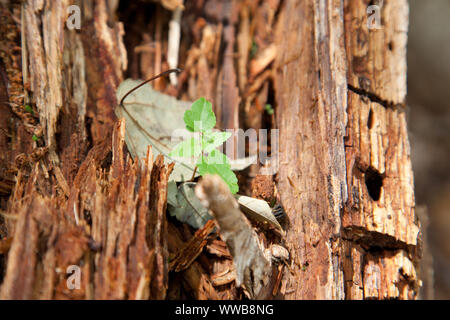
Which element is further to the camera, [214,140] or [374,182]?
[374,182]

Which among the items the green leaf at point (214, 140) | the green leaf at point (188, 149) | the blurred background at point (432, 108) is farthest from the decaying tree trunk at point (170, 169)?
the blurred background at point (432, 108)

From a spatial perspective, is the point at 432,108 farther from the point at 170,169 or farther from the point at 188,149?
the point at 170,169

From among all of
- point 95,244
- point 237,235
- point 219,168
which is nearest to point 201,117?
point 219,168

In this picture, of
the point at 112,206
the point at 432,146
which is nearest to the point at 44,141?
the point at 112,206

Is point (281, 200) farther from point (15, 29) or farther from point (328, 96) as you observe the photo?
point (15, 29)

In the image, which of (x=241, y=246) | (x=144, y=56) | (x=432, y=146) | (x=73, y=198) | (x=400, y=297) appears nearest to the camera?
(x=241, y=246)

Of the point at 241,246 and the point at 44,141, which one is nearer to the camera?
the point at 241,246

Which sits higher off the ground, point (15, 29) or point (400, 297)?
point (15, 29)
